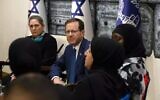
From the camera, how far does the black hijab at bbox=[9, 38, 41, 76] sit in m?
1.66

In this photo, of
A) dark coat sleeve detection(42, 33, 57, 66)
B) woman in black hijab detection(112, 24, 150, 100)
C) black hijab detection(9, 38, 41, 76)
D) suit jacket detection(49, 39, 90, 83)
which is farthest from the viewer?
dark coat sleeve detection(42, 33, 57, 66)

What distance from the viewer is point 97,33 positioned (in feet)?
13.6

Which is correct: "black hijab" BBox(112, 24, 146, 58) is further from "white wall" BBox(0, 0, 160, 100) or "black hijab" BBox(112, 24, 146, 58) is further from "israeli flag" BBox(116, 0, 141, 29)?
"white wall" BBox(0, 0, 160, 100)

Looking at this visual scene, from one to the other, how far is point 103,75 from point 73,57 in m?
1.36

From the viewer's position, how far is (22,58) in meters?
1.68

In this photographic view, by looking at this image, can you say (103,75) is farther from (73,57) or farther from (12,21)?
(12,21)

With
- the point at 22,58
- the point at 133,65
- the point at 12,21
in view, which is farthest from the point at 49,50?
the point at 22,58

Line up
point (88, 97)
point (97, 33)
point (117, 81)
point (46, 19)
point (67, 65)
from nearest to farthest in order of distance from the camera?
point (88, 97)
point (117, 81)
point (67, 65)
point (97, 33)
point (46, 19)

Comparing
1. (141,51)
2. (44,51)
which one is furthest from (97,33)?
(141,51)

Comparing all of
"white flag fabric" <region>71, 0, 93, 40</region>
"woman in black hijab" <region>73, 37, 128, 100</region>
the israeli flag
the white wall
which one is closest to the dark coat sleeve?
the white wall

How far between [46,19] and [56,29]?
194 mm

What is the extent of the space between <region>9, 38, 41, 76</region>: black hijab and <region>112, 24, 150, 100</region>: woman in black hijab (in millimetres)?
973

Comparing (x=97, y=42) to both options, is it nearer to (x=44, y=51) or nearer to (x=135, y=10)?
(x=135, y=10)

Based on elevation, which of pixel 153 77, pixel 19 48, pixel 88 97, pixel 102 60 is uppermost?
pixel 19 48
